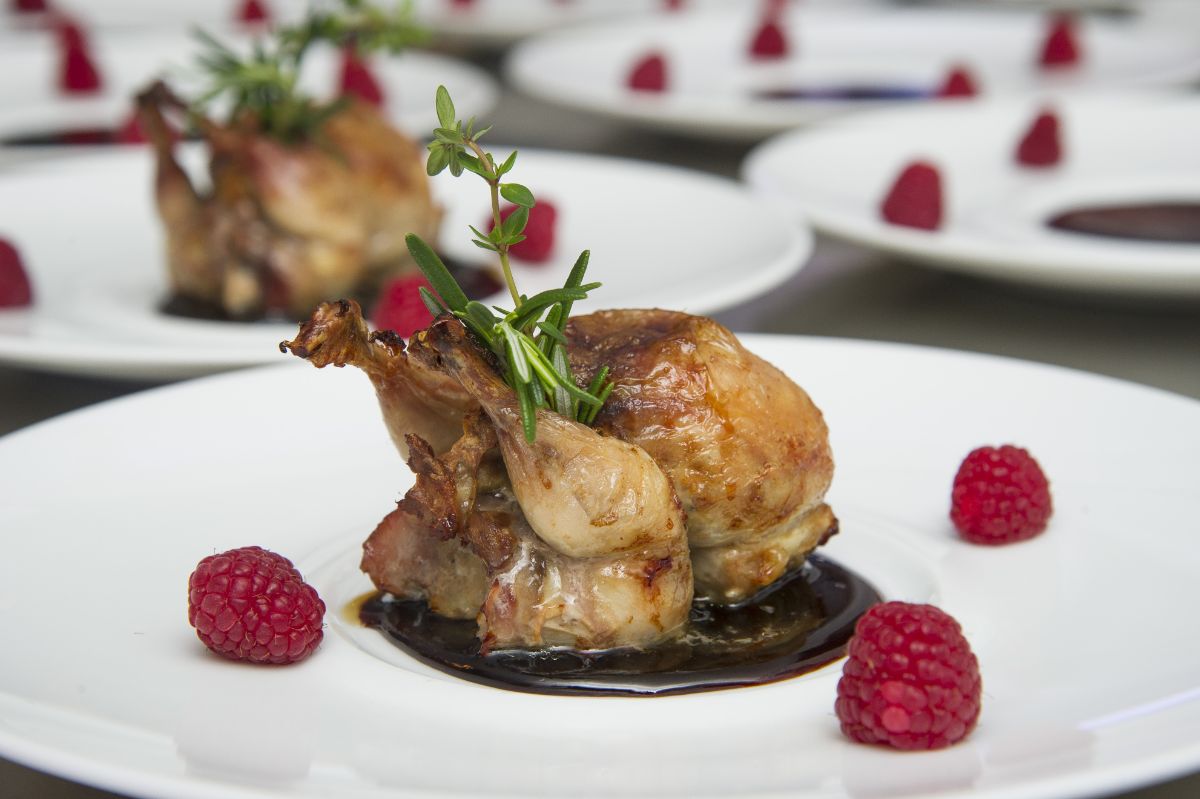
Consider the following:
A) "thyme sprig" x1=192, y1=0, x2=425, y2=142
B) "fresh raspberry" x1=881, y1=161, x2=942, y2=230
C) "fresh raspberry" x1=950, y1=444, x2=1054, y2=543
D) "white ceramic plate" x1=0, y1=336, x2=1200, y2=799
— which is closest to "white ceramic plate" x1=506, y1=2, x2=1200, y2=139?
"fresh raspberry" x1=881, y1=161, x2=942, y2=230

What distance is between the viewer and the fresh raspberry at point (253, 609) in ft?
6.18

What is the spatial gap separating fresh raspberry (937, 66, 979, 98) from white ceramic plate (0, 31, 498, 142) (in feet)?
4.81

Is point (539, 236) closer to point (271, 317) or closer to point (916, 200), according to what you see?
point (271, 317)

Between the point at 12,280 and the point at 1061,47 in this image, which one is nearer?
the point at 12,280

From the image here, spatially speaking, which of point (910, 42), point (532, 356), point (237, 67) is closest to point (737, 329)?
point (237, 67)

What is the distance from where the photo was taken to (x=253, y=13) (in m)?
6.70

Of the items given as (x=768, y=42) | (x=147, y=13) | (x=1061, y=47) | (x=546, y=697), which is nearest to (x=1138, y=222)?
(x=1061, y=47)

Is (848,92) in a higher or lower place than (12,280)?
lower

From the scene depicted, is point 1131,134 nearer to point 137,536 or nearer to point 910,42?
point 910,42

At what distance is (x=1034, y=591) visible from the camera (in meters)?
2.13

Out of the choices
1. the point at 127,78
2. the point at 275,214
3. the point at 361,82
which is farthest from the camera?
the point at 127,78

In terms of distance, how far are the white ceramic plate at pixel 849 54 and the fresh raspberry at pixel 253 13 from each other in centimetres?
131

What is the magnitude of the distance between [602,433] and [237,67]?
1868 mm

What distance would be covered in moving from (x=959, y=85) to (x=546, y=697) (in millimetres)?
3968
